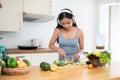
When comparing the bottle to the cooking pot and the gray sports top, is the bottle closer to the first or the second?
the gray sports top

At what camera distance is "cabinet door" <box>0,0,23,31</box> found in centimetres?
312

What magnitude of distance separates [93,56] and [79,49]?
0.58 metres

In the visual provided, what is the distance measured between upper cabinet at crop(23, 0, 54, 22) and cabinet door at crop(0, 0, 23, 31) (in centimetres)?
10

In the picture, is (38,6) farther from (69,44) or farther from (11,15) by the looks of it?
(69,44)

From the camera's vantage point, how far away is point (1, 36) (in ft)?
11.1

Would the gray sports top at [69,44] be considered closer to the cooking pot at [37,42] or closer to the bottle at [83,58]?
the bottle at [83,58]

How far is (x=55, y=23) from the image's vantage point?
386 centimetres

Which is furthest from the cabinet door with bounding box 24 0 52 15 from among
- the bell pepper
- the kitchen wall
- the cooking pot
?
the bell pepper

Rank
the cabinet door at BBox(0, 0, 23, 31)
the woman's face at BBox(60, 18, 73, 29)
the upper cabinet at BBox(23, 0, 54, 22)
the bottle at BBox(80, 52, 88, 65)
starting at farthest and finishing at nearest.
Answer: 1. the upper cabinet at BBox(23, 0, 54, 22)
2. the cabinet door at BBox(0, 0, 23, 31)
3. the woman's face at BBox(60, 18, 73, 29)
4. the bottle at BBox(80, 52, 88, 65)

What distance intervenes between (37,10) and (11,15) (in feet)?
1.50

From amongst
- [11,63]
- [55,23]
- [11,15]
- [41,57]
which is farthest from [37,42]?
[11,63]

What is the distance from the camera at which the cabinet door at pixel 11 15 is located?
3123 millimetres

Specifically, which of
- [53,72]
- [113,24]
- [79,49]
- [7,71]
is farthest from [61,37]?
[113,24]

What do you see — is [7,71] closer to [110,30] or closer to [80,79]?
[80,79]
